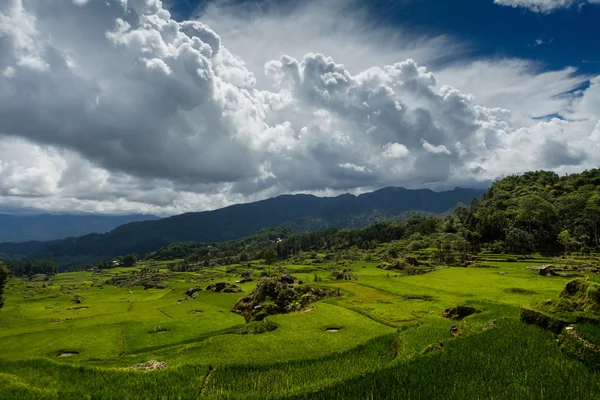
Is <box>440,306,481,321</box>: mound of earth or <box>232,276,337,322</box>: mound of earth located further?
<box>232,276,337,322</box>: mound of earth

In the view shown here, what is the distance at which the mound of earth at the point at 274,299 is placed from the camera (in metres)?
54.7

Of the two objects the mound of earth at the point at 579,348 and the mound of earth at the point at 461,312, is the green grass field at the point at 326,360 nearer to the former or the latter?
the mound of earth at the point at 579,348

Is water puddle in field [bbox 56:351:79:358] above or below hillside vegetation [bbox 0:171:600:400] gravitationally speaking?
below

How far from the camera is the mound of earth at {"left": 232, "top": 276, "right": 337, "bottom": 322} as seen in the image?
179 ft

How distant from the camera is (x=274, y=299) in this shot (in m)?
58.3

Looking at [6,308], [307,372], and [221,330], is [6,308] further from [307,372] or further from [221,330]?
[307,372]

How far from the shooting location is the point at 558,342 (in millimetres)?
19375

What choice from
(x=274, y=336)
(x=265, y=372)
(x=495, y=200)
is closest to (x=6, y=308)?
(x=274, y=336)

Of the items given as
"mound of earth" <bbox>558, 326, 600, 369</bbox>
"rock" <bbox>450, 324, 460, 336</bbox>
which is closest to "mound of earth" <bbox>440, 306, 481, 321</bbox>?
"rock" <bbox>450, 324, 460, 336</bbox>

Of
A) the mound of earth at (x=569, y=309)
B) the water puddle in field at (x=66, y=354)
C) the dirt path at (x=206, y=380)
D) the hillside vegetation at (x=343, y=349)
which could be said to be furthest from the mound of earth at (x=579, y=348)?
the water puddle in field at (x=66, y=354)

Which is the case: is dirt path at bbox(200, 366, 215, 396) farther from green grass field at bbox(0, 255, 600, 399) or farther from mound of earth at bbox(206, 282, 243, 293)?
mound of earth at bbox(206, 282, 243, 293)

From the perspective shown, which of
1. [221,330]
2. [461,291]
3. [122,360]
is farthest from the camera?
[461,291]

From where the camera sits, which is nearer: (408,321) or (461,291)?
(408,321)

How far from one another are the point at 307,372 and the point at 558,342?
641 inches
